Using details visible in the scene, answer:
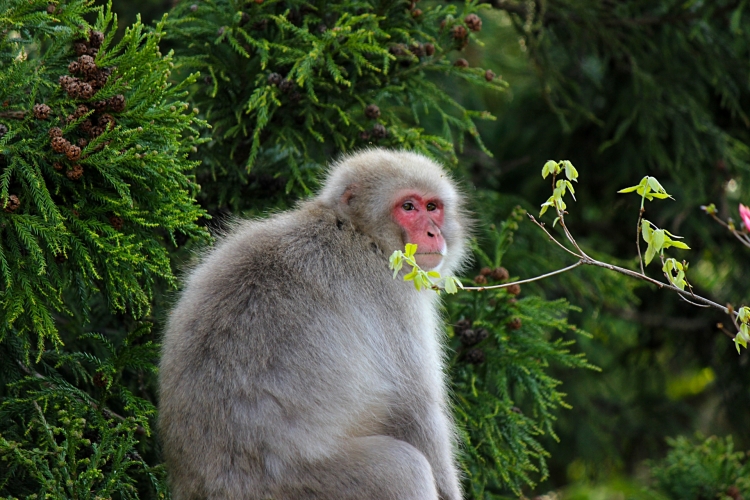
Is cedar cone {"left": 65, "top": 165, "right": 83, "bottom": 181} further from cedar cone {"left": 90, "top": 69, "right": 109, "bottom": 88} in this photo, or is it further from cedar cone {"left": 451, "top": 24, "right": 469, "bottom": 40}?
cedar cone {"left": 451, "top": 24, "right": 469, "bottom": 40}

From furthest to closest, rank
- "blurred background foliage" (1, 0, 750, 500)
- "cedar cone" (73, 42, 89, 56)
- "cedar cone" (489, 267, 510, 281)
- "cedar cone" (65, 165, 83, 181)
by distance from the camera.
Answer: "blurred background foliage" (1, 0, 750, 500) < "cedar cone" (489, 267, 510, 281) < "cedar cone" (73, 42, 89, 56) < "cedar cone" (65, 165, 83, 181)

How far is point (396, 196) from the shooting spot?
4.18 m

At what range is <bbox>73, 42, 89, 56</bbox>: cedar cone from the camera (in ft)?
11.9

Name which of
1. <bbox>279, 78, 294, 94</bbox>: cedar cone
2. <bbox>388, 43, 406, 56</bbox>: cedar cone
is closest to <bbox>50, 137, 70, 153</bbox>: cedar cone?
<bbox>279, 78, 294, 94</bbox>: cedar cone

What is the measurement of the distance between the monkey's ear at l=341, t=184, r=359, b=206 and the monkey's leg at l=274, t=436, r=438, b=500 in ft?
4.25

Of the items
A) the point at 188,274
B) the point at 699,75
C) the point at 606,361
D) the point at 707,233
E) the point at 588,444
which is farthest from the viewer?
the point at 606,361

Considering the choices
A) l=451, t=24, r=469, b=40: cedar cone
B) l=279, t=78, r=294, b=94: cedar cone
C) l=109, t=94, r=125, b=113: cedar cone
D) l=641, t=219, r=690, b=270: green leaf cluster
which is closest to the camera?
l=641, t=219, r=690, b=270: green leaf cluster

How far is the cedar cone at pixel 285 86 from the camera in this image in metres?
4.37

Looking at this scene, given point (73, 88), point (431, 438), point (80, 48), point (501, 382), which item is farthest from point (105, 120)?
point (501, 382)

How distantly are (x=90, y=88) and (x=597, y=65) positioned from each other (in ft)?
15.3

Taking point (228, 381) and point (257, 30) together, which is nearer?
point (228, 381)

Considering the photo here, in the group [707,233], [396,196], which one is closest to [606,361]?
[707,233]

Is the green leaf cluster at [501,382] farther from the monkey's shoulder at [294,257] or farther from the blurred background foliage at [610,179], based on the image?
the monkey's shoulder at [294,257]

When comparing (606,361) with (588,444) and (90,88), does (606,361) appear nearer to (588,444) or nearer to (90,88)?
(588,444)
